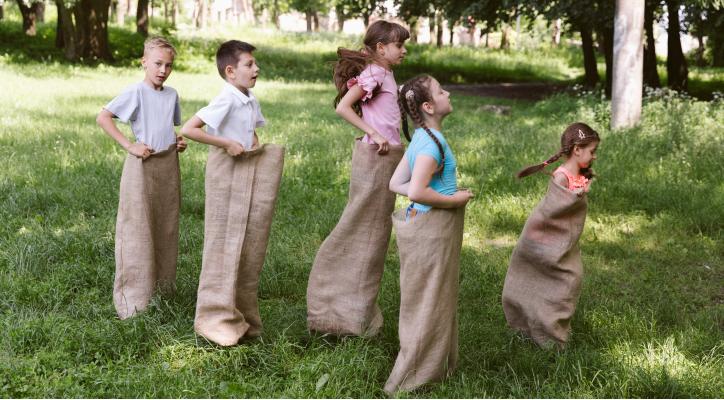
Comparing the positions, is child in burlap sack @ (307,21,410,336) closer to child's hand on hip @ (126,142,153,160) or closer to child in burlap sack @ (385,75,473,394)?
child in burlap sack @ (385,75,473,394)

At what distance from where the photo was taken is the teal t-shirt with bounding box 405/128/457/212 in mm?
4047

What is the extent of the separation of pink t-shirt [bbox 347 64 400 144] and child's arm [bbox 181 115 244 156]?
0.80m

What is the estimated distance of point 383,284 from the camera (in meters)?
6.11

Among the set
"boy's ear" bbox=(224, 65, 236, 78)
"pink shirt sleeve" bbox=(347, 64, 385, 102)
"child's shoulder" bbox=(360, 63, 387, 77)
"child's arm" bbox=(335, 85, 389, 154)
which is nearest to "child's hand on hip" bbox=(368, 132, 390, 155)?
"child's arm" bbox=(335, 85, 389, 154)

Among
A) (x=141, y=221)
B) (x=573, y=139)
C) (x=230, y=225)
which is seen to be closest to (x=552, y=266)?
(x=573, y=139)

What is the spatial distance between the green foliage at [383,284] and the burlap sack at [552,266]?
16cm

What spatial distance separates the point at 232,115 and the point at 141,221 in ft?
3.51

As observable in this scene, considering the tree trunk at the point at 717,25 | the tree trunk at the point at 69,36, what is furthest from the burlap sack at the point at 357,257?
the tree trunk at the point at 69,36

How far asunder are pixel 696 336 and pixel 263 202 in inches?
108

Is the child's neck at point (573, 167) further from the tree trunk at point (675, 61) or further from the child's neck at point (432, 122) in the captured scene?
the tree trunk at point (675, 61)

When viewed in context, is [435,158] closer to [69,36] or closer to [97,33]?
[69,36]

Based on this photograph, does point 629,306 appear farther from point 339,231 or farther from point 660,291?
point 339,231

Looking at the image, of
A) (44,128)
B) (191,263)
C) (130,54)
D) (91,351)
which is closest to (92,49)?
(130,54)

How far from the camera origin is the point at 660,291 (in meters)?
6.15
